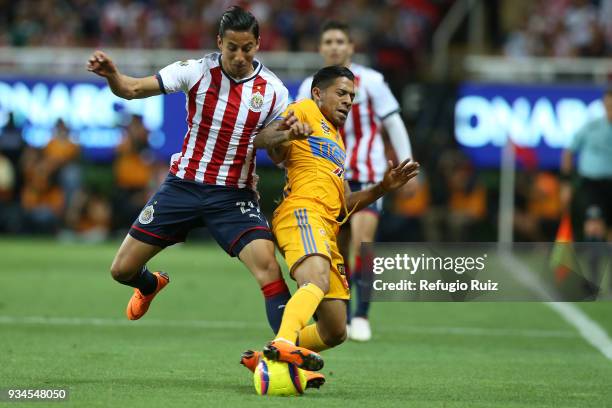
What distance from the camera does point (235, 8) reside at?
7.31 metres

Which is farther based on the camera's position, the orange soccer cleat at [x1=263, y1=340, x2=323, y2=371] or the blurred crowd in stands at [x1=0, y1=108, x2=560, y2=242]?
the blurred crowd in stands at [x1=0, y1=108, x2=560, y2=242]

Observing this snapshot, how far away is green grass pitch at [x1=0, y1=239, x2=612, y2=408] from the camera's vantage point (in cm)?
690

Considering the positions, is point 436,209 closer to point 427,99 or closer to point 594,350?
point 427,99

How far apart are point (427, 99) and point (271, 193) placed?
3383 millimetres

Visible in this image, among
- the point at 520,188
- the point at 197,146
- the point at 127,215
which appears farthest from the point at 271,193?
the point at 197,146

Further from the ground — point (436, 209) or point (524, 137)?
point (524, 137)

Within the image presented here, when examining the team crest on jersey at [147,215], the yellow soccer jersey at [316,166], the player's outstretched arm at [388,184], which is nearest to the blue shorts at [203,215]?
the team crest on jersey at [147,215]

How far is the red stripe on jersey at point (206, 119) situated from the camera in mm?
7438

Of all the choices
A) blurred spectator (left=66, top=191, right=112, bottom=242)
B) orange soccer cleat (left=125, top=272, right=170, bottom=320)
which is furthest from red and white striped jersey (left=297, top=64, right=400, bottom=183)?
blurred spectator (left=66, top=191, right=112, bottom=242)

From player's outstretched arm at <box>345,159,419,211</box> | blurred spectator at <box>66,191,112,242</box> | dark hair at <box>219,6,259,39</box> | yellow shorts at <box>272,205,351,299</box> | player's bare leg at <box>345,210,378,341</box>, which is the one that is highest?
dark hair at <box>219,6,259,39</box>

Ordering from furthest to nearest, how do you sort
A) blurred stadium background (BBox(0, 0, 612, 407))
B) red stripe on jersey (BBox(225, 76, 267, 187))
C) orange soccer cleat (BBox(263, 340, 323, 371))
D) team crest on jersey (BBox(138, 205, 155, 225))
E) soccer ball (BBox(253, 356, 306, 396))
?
blurred stadium background (BBox(0, 0, 612, 407)), team crest on jersey (BBox(138, 205, 155, 225)), red stripe on jersey (BBox(225, 76, 267, 187)), soccer ball (BBox(253, 356, 306, 396)), orange soccer cleat (BBox(263, 340, 323, 371))

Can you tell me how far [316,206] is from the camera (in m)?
7.21

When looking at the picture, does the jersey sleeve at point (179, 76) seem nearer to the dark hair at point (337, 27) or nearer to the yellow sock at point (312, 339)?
the yellow sock at point (312, 339)

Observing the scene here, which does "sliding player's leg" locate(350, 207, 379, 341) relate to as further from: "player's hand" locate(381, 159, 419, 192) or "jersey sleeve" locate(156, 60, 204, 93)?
"jersey sleeve" locate(156, 60, 204, 93)
